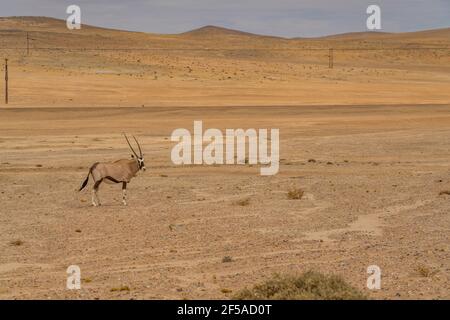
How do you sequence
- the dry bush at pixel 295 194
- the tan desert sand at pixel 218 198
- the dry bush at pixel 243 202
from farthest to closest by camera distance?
the dry bush at pixel 295 194 < the dry bush at pixel 243 202 < the tan desert sand at pixel 218 198

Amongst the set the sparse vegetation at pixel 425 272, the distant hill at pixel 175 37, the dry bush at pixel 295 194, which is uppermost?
the distant hill at pixel 175 37

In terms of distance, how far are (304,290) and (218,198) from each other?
11031 millimetres

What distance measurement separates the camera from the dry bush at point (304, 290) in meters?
11.4

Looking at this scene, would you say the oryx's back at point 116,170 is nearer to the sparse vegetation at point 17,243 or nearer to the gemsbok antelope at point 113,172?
Result: the gemsbok antelope at point 113,172

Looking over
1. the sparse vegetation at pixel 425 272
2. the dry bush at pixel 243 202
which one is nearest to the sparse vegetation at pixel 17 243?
the dry bush at pixel 243 202

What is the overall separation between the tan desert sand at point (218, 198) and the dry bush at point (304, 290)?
2.41 feet

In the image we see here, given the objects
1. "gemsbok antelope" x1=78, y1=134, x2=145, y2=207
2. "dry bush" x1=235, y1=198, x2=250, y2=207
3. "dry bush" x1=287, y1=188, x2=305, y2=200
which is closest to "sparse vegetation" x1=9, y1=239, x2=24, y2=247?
"gemsbok antelope" x1=78, y1=134, x2=145, y2=207

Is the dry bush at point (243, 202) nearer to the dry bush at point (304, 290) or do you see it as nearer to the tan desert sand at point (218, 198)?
the tan desert sand at point (218, 198)

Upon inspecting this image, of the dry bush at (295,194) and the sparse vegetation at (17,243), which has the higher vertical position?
the dry bush at (295,194)

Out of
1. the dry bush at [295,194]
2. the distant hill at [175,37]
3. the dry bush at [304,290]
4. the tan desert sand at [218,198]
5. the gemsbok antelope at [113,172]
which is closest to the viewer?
the dry bush at [304,290]

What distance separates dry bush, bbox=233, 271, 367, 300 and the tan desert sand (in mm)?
734

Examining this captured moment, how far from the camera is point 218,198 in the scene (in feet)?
73.9

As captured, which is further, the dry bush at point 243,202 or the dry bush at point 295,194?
the dry bush at point 295,194
